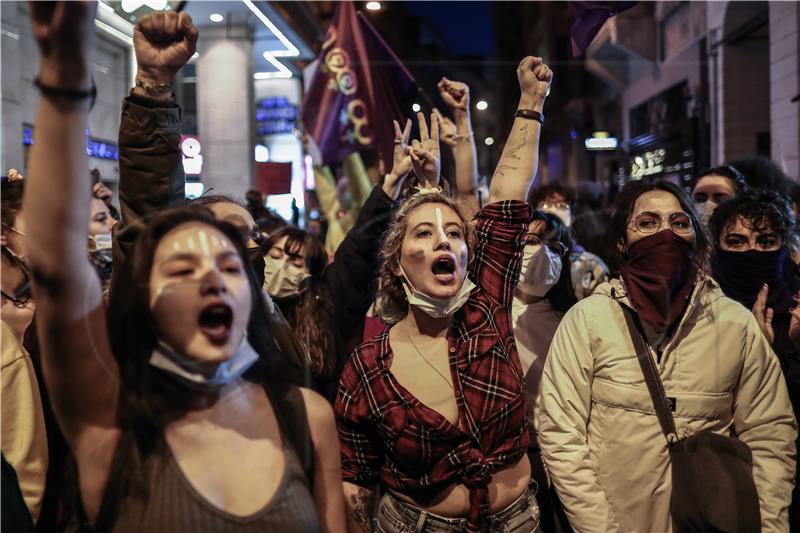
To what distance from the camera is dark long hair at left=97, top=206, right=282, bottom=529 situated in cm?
138

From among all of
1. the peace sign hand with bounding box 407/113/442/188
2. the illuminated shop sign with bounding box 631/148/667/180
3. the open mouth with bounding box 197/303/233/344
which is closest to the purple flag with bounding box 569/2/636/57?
the peace sign hand with bounding box 407/113/442/188

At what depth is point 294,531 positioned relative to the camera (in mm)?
1459

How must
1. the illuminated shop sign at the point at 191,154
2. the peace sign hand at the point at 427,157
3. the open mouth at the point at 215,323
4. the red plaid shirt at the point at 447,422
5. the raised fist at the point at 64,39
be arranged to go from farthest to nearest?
the peace sign hand at the point at 427,157 < the red plaid shirt at the point at 447,422 < the illuminated shop sign at the point at 191,154 < the open mouth at the point at 215,323 < the raised fist at the point at 64,39

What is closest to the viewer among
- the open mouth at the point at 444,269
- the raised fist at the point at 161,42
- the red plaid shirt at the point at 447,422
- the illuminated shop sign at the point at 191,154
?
the raised fist at the point at 161,42

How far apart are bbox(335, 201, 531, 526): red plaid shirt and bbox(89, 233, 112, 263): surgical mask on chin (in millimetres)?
969

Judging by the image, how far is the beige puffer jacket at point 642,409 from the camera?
7.72 ft

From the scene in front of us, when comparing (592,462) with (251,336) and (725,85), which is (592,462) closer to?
(251,336)

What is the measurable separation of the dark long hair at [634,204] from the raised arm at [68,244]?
1934 mm

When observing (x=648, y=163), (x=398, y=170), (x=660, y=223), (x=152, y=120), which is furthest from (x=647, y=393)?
(x=648, y=163)

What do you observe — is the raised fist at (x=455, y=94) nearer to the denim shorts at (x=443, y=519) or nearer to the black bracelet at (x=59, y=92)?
the denim shorts at (x=443, y=519)

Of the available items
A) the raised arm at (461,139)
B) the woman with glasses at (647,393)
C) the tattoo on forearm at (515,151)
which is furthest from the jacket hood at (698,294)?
the raised arm at (461,139)

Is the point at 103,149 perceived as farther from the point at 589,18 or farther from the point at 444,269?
the point at 589,18

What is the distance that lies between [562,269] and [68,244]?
2.54 meters

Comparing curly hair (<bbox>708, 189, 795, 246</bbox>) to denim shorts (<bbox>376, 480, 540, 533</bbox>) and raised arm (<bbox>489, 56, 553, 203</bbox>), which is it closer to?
raised arm (<bbox>489, 56, 553, 203</bbox>)
